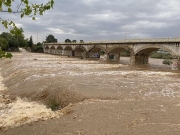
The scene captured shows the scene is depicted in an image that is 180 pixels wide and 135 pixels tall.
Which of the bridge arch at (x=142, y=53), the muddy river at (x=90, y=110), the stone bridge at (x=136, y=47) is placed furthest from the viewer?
the bridge arch at (x=142, y=53)

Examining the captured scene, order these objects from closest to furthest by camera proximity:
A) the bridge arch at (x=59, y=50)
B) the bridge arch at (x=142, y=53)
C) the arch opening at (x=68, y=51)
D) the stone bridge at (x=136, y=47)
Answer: the stone bridge at (x=136, y=47) → the bridge arch at (x=142, y=53) → the arch opening at (x=68, y=51) → the bridge arch at (x=59, y=50)

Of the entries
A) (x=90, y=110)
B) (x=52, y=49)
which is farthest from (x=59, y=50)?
(x=90, y=110)

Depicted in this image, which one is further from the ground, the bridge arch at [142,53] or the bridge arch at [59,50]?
the bridge arch at [59,50]

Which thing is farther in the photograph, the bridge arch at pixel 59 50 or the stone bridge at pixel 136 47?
the bridge arch at pixel 59 50

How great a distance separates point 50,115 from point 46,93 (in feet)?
16.9

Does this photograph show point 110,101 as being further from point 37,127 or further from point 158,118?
point 37,127

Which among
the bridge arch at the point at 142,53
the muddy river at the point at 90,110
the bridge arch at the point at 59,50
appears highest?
the bridge arch at the point at 59,50

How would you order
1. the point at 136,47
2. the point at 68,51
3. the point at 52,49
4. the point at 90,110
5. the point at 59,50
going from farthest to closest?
the point at 52,49 → the point at 59,50 → the point at 68,51 → the point at 136,47 → the point at 90,110

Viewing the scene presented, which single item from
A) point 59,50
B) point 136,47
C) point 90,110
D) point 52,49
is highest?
point 52,49

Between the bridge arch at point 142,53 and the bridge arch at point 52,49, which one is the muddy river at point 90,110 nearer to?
the bridge arch at point 142,53

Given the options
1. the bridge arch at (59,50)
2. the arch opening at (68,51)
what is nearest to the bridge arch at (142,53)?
the arch opening at (68,51)

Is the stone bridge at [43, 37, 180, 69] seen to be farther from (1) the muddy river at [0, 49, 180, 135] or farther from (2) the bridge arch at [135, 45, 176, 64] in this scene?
(1) the muddy river at [0, 49, 180, 135]

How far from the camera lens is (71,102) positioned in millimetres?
14898

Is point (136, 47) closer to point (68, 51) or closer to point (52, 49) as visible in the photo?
point (68, 51)
